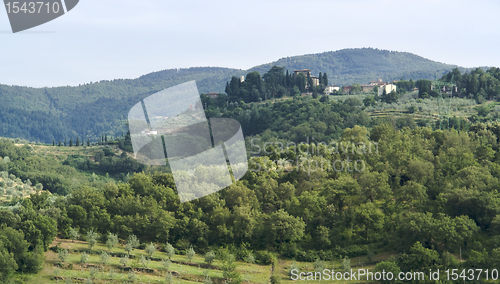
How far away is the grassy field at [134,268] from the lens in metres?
30.1

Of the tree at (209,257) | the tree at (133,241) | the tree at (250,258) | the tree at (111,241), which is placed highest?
the tree at (111,241)

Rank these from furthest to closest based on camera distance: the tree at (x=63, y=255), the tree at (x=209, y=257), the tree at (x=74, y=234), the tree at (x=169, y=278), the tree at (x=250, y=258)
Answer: the tree at (x=74, y=234) < the tree at (x=250, y=258) < the tree at (x=209, y=257) < the tree at (x=63, y=255) < the tree at (x=169, y=278)

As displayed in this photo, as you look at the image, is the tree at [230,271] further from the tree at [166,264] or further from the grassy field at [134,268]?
the tree at [166,264]

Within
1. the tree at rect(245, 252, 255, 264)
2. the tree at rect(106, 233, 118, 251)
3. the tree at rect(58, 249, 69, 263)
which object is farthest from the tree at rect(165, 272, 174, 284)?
the tree at rect(58, 249, 69, 263)

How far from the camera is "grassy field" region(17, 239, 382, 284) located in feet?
98.7

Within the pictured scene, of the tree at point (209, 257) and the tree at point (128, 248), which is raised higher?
the tree at point (128, 248)

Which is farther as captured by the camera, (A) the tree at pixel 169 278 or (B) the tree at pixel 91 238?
(B) the tree at pixel 91 238

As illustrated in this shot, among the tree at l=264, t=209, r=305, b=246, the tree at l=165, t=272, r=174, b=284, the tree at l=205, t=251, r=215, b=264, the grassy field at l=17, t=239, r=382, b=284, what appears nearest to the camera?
the tree at l=165, t=272, r=174, b=284

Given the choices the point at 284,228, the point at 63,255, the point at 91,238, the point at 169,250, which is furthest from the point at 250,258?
the point at 63,255

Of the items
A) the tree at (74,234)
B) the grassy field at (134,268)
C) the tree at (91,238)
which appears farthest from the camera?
the tree at (74,234)

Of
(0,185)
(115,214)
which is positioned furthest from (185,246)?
(0,185)

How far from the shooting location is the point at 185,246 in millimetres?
36344

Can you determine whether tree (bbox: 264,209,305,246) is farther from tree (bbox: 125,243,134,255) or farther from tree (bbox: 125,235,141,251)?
tree (bbox: 125,243,134,255)

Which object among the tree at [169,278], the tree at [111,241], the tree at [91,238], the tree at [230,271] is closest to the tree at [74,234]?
the tree at [91,238]
